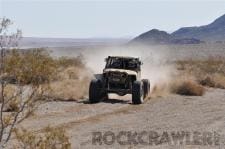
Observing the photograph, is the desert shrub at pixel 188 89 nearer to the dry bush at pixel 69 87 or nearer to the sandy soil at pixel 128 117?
the sandy soil at pixel 128 117

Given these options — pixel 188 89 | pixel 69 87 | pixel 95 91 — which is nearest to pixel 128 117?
pixel 95 91

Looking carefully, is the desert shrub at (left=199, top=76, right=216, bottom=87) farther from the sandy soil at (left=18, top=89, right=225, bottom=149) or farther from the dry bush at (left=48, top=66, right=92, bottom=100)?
the sandy soil at (left=18, top=89, right=225, bottom=149)

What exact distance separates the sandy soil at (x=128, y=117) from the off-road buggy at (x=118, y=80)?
0.49 meters

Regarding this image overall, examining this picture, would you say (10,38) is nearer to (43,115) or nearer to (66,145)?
(66,145)

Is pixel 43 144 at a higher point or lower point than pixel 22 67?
lower

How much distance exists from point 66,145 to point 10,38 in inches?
92.3

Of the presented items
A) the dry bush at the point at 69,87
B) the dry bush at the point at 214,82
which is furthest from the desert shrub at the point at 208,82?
the dry bush at the point at 69,87

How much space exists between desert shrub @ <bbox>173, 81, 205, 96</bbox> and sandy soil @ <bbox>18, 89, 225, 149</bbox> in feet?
7.33

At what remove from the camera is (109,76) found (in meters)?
26.8

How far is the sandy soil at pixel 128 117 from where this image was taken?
17.8 metres

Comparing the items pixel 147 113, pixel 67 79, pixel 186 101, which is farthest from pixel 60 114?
pixel 67 79

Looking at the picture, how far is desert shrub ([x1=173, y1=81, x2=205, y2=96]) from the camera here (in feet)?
102

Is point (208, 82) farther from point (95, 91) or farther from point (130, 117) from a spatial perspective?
point (130, 117)

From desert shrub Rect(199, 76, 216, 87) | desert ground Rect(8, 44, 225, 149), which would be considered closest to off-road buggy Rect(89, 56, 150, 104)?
desert ground Rect(8, 44, 225, 149)
